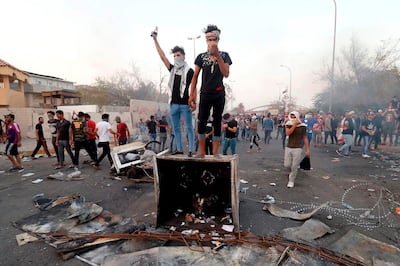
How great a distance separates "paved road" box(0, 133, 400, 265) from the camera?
3477 mm

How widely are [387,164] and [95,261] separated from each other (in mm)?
9655

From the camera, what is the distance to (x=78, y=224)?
12.3ft

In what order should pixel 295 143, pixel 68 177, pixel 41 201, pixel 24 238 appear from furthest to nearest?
1. pixel 68 177
2. pixel 295 143
3. pixel 41 201
4. pixel 24 238

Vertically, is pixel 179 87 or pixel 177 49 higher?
pixel 177 49

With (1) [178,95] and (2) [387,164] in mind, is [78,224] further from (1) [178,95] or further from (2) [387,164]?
(2) [387,164]

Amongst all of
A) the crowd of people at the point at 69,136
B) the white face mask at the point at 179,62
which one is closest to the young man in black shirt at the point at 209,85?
the white face mask at the point at 179,62

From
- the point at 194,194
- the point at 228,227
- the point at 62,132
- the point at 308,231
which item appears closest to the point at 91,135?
the point at 62,132

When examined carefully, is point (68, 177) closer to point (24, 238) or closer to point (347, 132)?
point (24, 238)

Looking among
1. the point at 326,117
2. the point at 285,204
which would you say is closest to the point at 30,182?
the point at 285,204

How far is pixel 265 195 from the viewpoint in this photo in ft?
17.1

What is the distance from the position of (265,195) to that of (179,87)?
118 inches

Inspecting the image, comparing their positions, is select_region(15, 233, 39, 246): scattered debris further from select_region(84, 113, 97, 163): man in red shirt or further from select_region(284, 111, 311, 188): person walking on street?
select_region(284, 111, 311, 188): person walking on street

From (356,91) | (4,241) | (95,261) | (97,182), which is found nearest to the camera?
(95,261)

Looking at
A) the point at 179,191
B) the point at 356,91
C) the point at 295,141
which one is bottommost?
the point at 179,191
